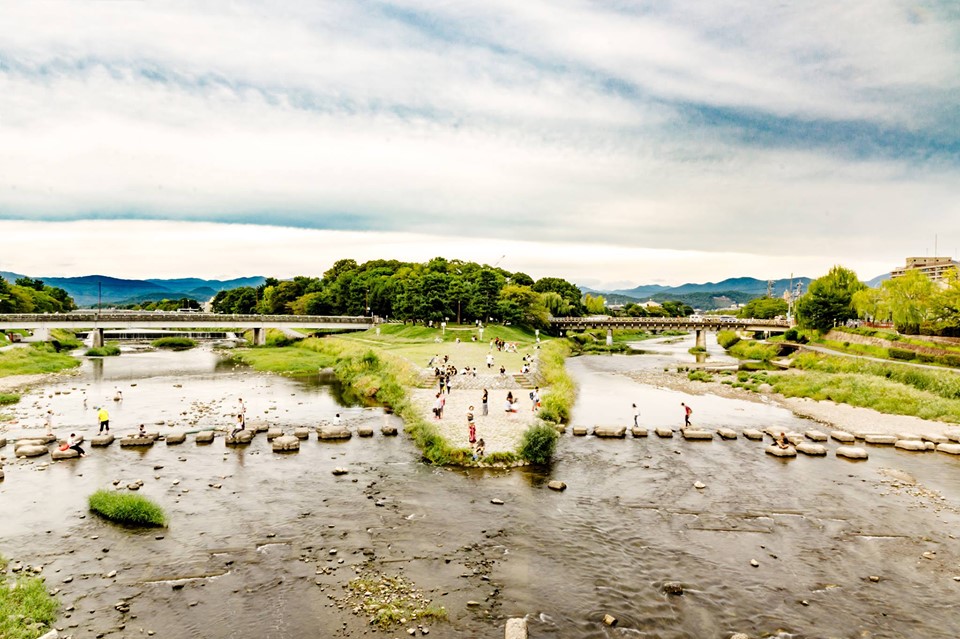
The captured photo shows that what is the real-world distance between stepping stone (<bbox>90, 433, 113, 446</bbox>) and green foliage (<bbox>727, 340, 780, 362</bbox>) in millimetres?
88381

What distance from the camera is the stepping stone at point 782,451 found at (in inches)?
1315

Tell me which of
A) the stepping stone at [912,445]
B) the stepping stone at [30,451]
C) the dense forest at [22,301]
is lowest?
the stepping stone at [912,445]

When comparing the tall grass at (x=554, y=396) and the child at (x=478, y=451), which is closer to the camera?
the child at (x=478, y=451)

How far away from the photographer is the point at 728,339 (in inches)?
5202

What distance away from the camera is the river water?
655 inches

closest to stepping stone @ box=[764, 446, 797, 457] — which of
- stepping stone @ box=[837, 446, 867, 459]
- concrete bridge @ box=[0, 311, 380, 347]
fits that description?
stepping stone @ box=[837, 446, 867, 459]

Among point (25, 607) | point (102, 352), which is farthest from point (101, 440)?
point (102, 352)

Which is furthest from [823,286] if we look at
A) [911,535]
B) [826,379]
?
[911,535]

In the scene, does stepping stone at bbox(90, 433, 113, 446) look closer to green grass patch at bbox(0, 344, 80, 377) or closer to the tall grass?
the tall grass

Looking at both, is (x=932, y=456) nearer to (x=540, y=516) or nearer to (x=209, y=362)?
(x=540, y=516)

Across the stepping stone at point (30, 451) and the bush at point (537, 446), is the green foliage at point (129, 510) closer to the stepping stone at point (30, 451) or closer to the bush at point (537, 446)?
the stepping stone at point (30, 451)

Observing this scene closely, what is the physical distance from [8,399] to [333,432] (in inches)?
1282

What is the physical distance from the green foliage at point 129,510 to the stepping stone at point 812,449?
3457 cm

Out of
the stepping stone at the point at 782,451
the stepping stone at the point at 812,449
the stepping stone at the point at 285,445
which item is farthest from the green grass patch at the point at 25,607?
the stepping stone at the point at 812,449
